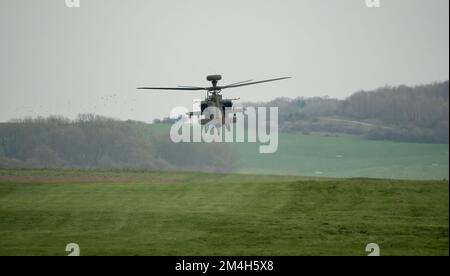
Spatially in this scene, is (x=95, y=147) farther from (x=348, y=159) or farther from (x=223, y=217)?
(x=223, y=217)

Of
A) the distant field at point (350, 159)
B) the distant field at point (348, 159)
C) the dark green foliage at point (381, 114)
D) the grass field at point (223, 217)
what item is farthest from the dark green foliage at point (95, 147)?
the grass field at point (223, 217)

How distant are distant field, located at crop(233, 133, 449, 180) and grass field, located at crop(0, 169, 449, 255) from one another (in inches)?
913

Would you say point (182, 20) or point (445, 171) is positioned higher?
point (182, 20)

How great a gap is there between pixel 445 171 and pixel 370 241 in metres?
35.7

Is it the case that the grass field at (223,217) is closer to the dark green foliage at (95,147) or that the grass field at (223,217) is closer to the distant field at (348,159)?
the dark green foliage at (95,147)

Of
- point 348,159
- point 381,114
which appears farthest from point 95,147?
point 381,114

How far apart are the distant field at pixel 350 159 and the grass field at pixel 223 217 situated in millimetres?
23199

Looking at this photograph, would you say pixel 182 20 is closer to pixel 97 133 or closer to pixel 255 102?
pixel 255 102

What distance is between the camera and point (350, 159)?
74250 millimetres

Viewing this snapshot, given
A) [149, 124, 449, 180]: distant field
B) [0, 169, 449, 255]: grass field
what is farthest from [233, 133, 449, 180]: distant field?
[0, 169, 449, 255]: grass field

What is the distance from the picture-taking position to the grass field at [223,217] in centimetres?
3106

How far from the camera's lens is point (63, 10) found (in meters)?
94.6
